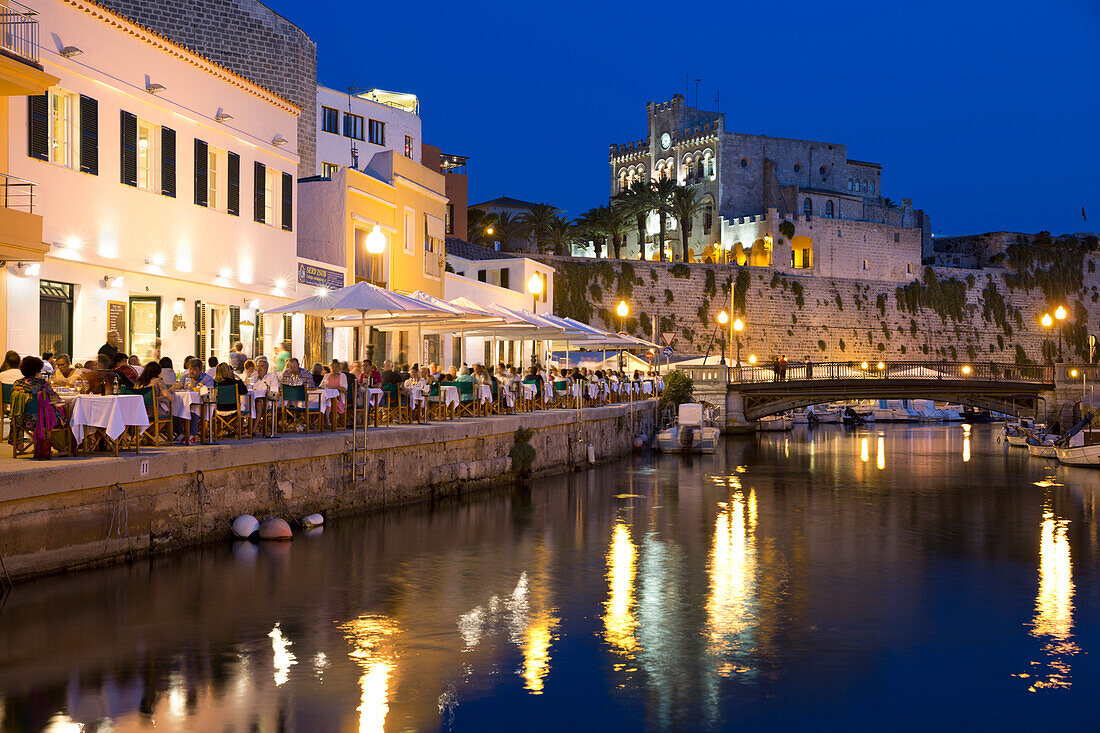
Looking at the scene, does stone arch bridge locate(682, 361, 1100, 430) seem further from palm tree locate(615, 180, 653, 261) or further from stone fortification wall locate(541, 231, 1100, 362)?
palm tree locate(615, 180, 653, 261)

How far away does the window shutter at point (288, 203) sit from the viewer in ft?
83.7

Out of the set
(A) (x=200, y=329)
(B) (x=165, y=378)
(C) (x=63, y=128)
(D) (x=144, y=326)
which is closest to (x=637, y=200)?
(A) (x=200, y=329)

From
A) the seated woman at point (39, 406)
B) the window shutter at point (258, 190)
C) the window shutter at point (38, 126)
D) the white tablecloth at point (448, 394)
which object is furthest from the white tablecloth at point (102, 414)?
the window shutter at point (258, 190)

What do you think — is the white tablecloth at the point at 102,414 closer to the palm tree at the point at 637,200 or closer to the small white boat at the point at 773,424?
the small white boat at the point at 773,424

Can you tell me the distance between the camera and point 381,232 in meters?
27.2

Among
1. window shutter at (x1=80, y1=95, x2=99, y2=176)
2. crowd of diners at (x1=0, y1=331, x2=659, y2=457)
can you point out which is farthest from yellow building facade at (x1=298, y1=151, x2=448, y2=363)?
window shutter at (x1=80, y1=95, x2=99, y2=176)

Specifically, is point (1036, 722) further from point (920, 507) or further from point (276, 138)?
point (276, 138)

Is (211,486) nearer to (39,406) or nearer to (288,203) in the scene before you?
(39,406)

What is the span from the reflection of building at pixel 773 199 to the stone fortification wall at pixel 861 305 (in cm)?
333

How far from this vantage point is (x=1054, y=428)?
4281 centimetres

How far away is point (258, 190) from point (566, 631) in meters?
16.3

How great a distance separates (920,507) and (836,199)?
238 feet

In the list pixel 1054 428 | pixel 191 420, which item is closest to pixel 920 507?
pixel 191 420

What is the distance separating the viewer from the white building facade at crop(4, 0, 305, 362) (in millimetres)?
17656
